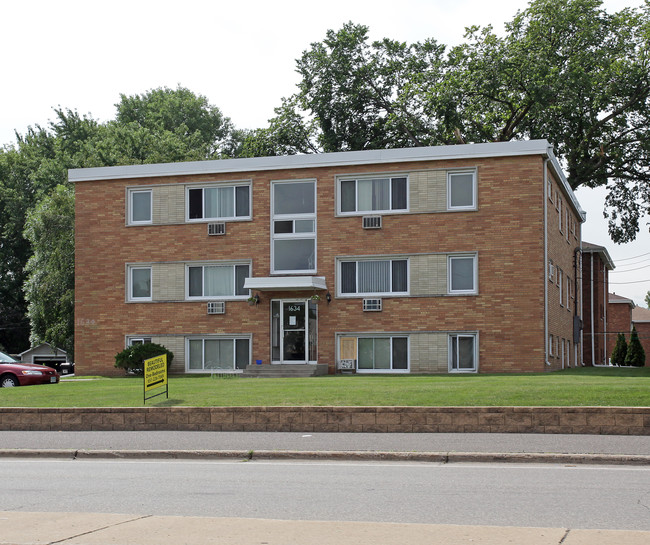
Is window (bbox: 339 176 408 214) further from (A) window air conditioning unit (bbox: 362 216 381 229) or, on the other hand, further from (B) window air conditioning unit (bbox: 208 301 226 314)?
(B) window air conditioning unit (bbox: 208 301 226 314)

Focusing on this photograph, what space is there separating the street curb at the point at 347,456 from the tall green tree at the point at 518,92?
1192 inches

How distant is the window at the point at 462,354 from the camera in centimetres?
3003

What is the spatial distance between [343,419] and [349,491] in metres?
5.77

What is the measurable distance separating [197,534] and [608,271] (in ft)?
179

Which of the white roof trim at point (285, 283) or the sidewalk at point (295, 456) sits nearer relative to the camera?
the sidewalk at point (295, 456)

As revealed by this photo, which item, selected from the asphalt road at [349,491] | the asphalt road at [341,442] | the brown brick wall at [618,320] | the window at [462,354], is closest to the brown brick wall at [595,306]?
the brown brick wall at [618,320]

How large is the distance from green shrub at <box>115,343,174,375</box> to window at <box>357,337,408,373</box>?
672 centimetres

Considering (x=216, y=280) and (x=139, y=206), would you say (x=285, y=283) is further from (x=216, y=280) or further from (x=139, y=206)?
(x=139, y=206)

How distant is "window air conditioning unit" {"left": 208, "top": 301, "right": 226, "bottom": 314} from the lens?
105 feet

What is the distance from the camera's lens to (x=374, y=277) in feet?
102

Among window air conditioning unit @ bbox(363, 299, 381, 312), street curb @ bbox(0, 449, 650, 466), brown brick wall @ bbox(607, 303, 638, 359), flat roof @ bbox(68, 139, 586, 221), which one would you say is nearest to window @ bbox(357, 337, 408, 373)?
window air conditioning unit @ bbox(363, 299, 381, 312)

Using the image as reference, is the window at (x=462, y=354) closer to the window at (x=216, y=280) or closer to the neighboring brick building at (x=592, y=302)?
the window at (x=216, y=280)

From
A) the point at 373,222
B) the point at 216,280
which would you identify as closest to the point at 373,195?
the point at 373,222

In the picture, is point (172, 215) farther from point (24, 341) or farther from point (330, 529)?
point (24, 341)
